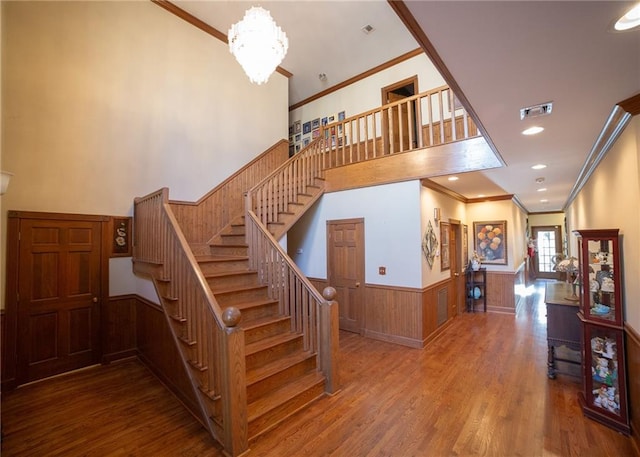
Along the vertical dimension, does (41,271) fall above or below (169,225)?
below

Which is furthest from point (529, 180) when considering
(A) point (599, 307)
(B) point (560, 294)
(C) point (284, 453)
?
(C) point (284, 453)

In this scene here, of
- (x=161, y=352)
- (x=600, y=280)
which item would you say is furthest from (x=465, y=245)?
(x=161, y=352)

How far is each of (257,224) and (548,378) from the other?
4.00 m

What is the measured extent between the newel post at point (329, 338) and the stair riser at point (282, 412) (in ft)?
0.45

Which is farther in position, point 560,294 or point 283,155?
point 283,155

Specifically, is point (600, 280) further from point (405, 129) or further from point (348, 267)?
point (405, 129)

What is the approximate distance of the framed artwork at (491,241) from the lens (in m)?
6.68

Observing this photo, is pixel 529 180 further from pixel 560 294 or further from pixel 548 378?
pixel 548 378

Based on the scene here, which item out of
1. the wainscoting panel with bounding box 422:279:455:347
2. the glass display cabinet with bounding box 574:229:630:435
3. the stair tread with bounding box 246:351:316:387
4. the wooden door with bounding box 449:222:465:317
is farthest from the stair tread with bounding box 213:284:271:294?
the wooden door with bounding box 449:222:465:317

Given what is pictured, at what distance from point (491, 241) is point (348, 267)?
389 centimetres

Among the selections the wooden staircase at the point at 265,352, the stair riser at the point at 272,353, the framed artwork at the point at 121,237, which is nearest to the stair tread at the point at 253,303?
the wooden staircase at the point at 265,352

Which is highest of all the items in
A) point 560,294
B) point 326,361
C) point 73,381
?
point 560,294

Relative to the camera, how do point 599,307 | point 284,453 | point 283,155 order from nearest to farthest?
point 284,453, point 599,307, point 283,155

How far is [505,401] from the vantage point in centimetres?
293
